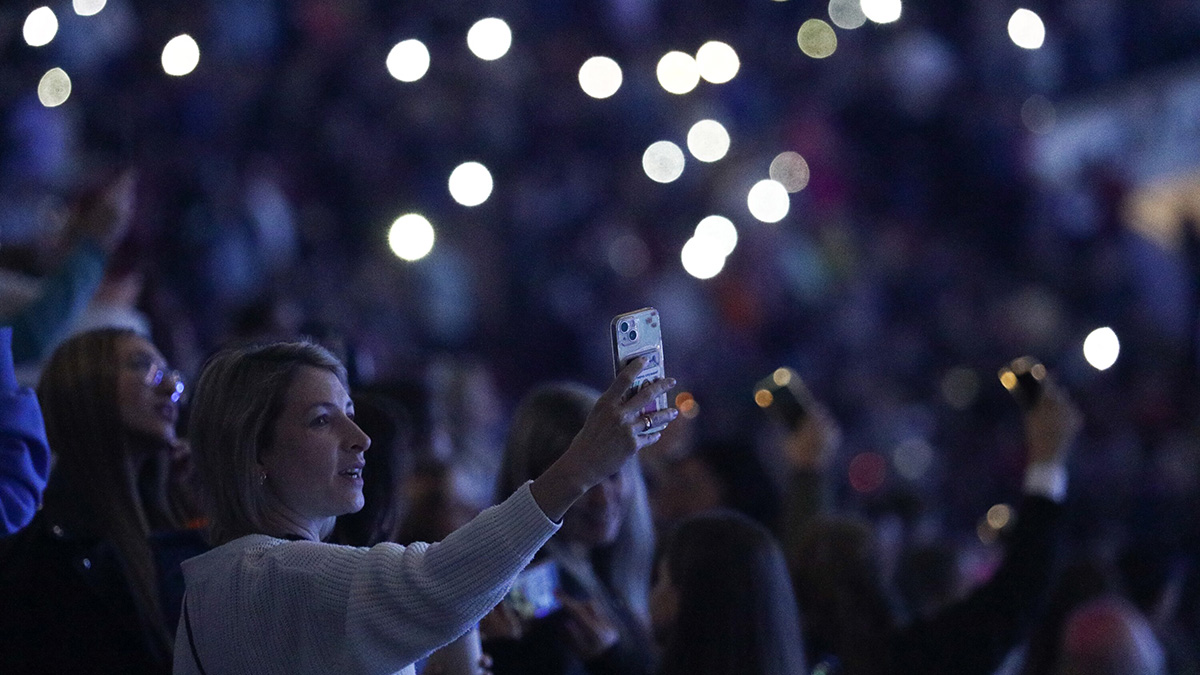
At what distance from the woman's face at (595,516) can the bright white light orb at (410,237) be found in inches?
129

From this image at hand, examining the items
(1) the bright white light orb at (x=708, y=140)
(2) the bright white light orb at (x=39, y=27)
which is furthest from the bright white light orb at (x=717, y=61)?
(2) the bright white light orb at (x=39, y=27)

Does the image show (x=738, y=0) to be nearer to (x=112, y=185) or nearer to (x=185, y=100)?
(x=185, y=100)

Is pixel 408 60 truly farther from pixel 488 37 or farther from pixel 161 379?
pixel 161 379

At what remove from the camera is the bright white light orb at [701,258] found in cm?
641

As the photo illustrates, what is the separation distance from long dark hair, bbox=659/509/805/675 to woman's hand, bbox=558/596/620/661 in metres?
0.11

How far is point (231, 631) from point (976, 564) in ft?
14.9

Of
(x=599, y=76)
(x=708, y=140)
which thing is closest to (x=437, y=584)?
(x=599, y=76)

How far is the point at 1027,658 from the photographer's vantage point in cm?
297

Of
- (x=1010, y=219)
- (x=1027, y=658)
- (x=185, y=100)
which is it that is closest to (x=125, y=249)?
(x=185, y=100)

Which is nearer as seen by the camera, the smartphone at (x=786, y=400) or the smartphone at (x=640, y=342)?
the smartphone at (x=640, y=342)

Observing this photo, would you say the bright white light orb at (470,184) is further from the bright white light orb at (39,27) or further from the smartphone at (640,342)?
the smartphone at (640,342)

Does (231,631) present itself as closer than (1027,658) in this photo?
Yes

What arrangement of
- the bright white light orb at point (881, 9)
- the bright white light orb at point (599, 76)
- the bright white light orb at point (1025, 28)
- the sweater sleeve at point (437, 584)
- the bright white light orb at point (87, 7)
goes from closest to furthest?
the sweater sleeve at point (437, 584) < the bright white light orb at point (87, 7) < the bright white light orb at point (599, 76) < the bright white light orb at point (881, 9) < the bright white light orb at point (1025, 28)

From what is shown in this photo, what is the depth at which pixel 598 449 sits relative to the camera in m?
1.31
